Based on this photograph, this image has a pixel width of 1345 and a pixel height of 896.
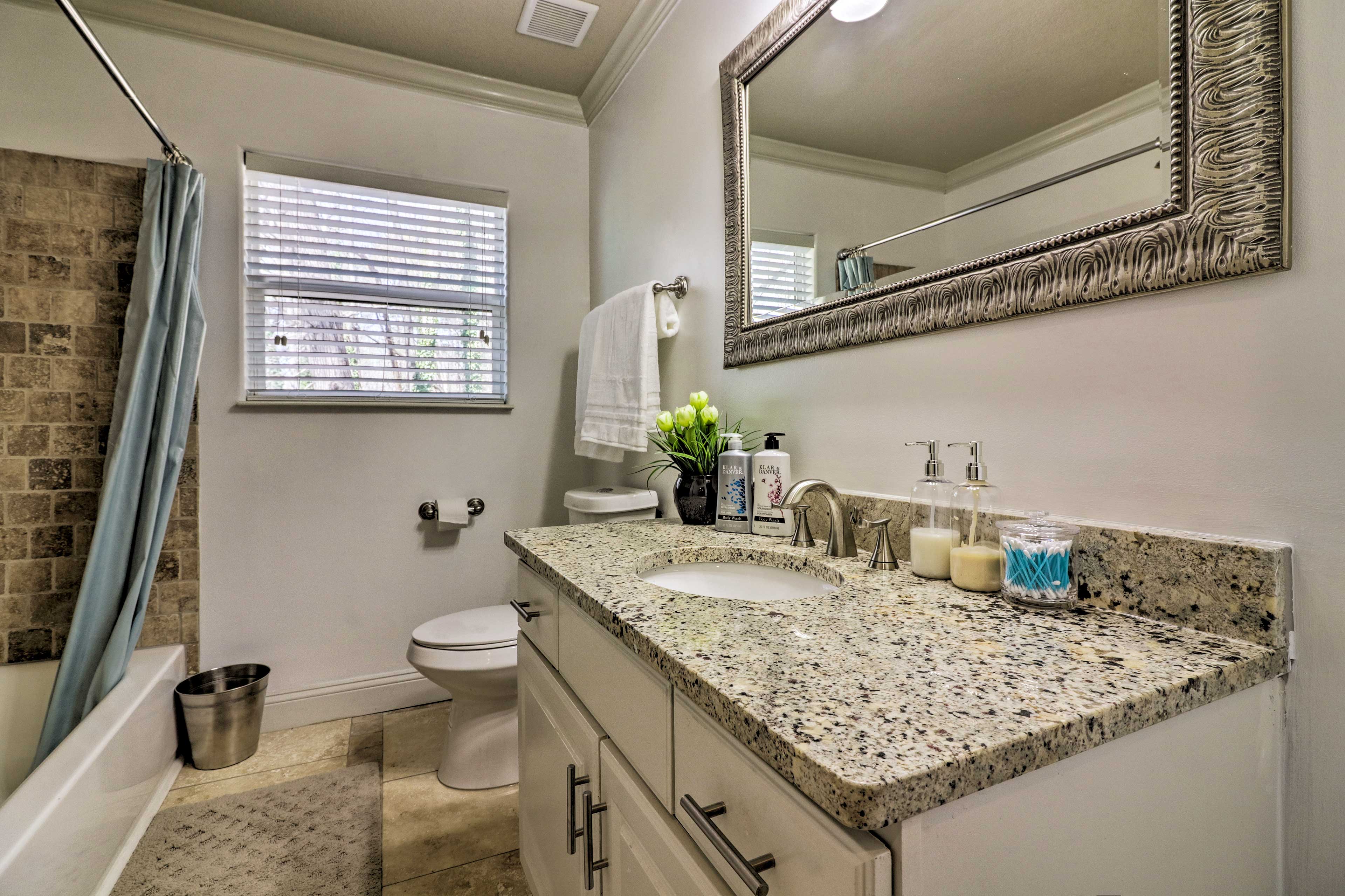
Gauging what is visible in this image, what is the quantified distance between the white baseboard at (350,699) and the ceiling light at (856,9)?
6.98 feet

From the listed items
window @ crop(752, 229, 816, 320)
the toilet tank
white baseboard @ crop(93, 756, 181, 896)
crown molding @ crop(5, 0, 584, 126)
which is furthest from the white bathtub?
crown molding @ crop(5, 0, 584, 126)

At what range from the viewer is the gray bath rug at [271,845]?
1383mm

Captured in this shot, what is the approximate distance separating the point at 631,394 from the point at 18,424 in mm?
1765

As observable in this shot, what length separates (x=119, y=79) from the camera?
154 cm

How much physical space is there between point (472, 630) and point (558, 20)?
190cm

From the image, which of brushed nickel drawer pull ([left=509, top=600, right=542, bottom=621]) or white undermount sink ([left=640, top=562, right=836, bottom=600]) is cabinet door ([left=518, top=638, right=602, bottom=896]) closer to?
brushed nickel drawer pull ([left=509, top=600, right=542, bottom=621])

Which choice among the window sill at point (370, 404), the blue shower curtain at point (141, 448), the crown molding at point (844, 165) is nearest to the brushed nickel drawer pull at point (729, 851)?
the crown molding at point (844, 165)

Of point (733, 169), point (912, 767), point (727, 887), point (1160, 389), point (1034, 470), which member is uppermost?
point (733, 169)

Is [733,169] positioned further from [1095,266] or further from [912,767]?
[912,767]

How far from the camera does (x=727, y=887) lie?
57 cm

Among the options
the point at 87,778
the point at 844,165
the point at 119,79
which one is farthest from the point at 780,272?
the point at 87,778

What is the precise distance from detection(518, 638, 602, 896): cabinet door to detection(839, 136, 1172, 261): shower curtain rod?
3.09ft

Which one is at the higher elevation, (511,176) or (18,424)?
(511,176)

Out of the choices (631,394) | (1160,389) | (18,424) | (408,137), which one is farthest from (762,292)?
(18,424)
